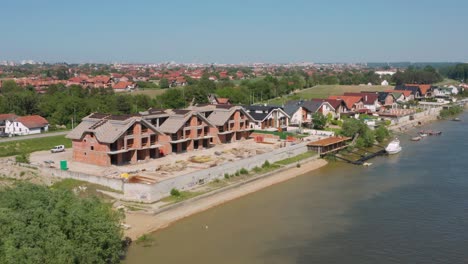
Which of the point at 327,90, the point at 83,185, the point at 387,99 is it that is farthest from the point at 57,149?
the point at 327,90

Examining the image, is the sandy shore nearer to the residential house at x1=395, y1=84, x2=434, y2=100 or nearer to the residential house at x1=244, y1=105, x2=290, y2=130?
the residential house at x1=244, y1=105, x2=290, y2=130

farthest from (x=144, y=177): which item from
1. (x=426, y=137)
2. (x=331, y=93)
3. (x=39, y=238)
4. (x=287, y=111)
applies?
(x=331, y=93)

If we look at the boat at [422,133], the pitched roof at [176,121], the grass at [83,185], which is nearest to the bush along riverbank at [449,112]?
the boat at [422,133]

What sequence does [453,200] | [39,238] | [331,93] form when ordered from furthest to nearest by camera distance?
[331,93] < [453,200] < [39,238]

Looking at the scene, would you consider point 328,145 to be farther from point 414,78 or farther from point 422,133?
point 414,78

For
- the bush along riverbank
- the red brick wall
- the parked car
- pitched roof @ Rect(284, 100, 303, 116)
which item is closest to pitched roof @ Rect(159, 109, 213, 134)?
the red brick wall

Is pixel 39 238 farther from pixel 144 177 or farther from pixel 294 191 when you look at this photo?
pixel 294 191

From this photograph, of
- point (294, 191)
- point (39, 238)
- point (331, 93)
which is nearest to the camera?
point (39, 238)
